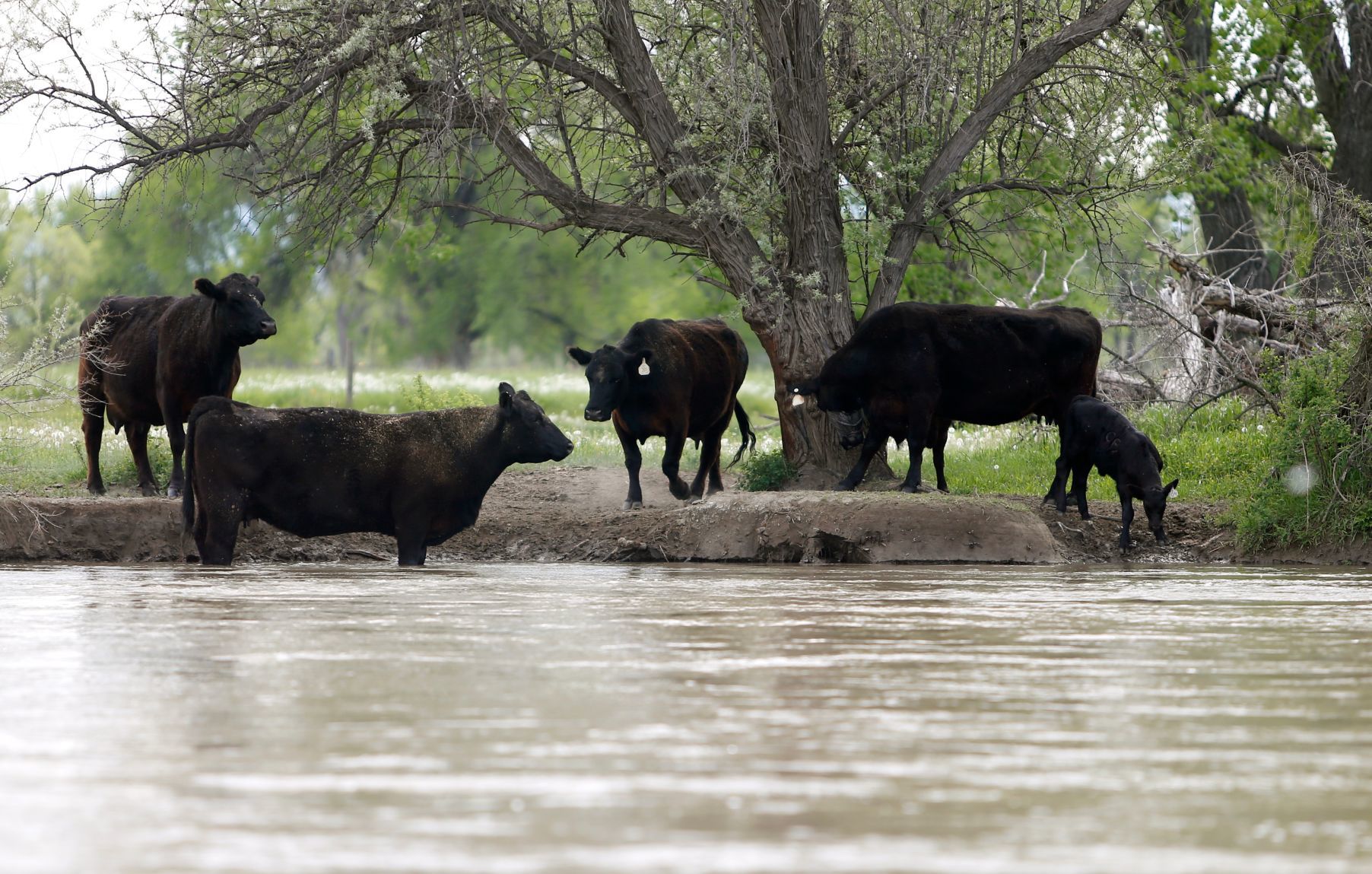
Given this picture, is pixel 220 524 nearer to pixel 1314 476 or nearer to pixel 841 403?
pixel 841 403

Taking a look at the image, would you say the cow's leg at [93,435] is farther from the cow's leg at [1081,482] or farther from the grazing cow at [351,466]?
the cow's leg at [1081,482]

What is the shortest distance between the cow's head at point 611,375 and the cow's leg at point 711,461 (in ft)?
4.89

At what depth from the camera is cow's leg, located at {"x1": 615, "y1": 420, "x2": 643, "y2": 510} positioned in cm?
1593

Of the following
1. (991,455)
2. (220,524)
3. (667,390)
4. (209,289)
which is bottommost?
(220,524)

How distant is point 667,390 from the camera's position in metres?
16.5

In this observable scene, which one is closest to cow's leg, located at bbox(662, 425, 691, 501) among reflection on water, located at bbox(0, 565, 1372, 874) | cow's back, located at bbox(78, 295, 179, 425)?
cow's back, located at bbox(78, 295, 179, 425)

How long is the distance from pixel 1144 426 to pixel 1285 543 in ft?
19.5

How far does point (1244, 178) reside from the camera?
25.4 metres

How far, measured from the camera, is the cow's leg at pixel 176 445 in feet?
48.7

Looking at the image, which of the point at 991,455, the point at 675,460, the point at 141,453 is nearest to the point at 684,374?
the point at 675,460

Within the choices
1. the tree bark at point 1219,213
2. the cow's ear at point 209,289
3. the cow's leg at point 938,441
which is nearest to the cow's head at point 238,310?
the cow's ear at point 209,289

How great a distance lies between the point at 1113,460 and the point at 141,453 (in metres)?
9.08

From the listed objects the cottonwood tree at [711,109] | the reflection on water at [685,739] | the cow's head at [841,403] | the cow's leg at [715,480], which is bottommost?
the reflection on water at [685,739]

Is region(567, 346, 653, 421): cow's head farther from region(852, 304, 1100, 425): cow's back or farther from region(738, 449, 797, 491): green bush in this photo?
region(852, 304, 1100, 425): cow's back
